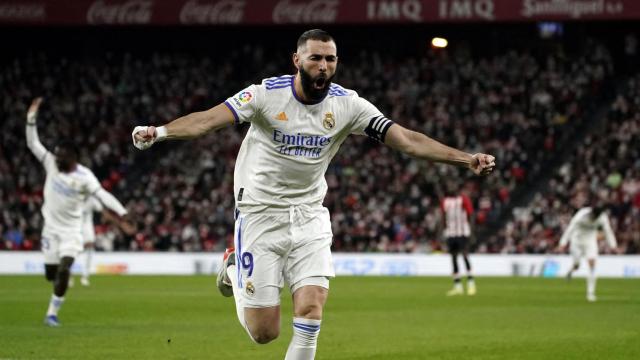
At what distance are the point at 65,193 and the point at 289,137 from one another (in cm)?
890

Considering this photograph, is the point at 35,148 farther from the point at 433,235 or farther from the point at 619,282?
the point at 433,235

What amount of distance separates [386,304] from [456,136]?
20199mm

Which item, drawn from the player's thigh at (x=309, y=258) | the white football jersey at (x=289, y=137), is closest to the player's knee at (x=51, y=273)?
the white football jersey at (x=289, y=137)

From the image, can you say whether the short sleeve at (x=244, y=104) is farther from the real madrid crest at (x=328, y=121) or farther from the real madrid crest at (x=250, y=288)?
the real madrid crest at (x=250, y=288)

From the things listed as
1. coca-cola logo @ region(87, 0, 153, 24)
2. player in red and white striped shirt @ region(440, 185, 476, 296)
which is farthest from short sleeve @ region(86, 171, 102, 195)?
coca-cola logo @ region(87, 0, 153, 24)

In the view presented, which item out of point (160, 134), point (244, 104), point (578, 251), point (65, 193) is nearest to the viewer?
point (160, 134)

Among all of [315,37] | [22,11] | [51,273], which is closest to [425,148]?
[315,37]

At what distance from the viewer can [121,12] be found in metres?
42.9

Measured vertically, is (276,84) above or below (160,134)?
above

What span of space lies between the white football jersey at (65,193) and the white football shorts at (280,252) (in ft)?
26.9

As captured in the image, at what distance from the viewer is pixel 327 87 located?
344 inches

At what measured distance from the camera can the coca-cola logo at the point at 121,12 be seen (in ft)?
141

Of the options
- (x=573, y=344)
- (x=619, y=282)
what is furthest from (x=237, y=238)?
(x=619, y=282)

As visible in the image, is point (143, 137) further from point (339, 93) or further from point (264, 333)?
point (264, 333)
